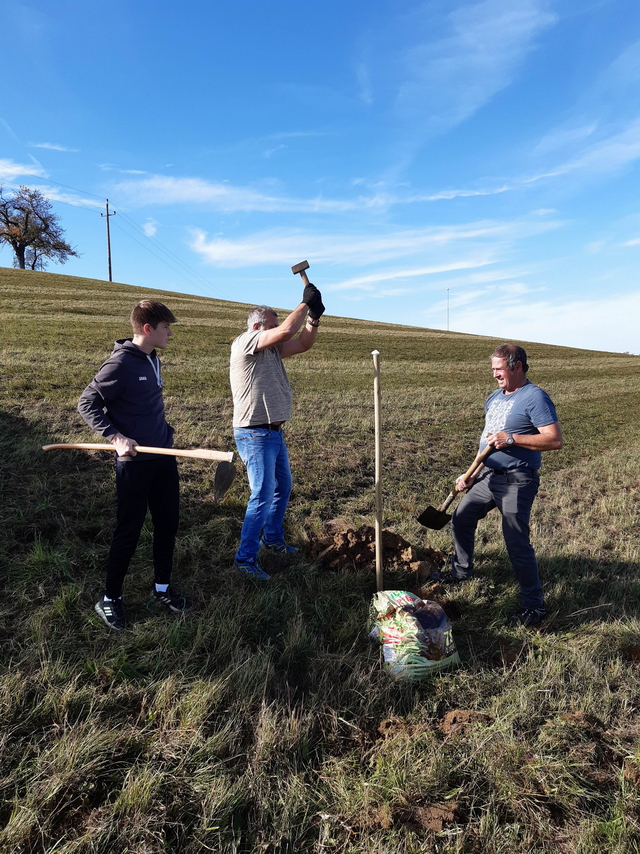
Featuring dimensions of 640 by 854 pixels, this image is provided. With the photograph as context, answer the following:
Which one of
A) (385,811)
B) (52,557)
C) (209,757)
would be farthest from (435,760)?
(52,557)

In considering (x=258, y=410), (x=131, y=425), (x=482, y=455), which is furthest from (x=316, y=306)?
(x=482, y=455)

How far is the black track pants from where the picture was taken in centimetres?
318

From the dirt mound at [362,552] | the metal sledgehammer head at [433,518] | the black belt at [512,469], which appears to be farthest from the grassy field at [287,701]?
the black belt at [512,469]

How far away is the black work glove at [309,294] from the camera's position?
12.6 ft

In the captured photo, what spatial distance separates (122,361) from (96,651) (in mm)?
1803

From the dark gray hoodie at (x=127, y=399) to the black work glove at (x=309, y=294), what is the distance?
1243mm

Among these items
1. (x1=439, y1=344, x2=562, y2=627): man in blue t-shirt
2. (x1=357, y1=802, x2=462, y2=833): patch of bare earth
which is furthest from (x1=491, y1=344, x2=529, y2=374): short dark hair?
(x1=357, y1=802, x2=462, y2=833): patch of bare earth

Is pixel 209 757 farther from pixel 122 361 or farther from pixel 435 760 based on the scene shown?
pixel 122 361

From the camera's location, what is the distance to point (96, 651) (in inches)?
119

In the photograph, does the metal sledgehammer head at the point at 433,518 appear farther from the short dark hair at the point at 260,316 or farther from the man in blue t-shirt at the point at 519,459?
the short dark hair at the point at 260,316

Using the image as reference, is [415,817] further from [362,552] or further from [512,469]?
[512,469]

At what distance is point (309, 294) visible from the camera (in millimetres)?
3842

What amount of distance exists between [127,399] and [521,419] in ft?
9.35

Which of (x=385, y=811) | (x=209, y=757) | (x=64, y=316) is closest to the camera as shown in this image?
(x=385, y=811)
